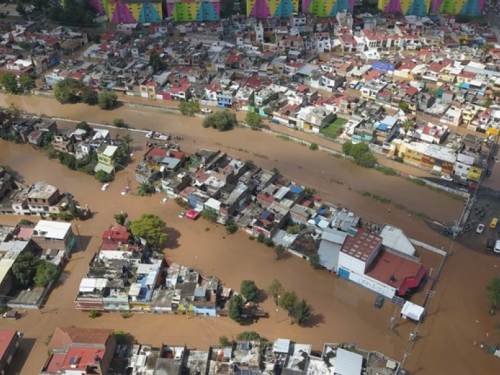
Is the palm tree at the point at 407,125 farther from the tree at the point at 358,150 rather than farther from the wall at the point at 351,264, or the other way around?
the wall at the point at 351,264

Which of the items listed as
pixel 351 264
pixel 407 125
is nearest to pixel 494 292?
pixel 351 264

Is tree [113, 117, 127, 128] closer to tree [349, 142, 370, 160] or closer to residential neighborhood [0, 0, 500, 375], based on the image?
residential neighborhood [0, 0, 500, 375]

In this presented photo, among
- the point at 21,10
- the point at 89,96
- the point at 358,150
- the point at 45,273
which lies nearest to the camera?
the point at 45,273

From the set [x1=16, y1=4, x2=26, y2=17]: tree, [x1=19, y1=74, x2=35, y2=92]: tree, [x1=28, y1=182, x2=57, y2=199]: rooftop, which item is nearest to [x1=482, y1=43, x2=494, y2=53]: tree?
[x1=28, y1=182, x2=57, y2=199]: rooftop

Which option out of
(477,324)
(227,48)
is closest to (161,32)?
(227,48)

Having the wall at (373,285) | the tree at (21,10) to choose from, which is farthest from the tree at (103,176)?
the tree at (21,10)

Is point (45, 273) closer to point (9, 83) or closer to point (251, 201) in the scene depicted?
point (251, 201)

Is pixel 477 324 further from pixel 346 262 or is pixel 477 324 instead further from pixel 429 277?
pixel 346 262
